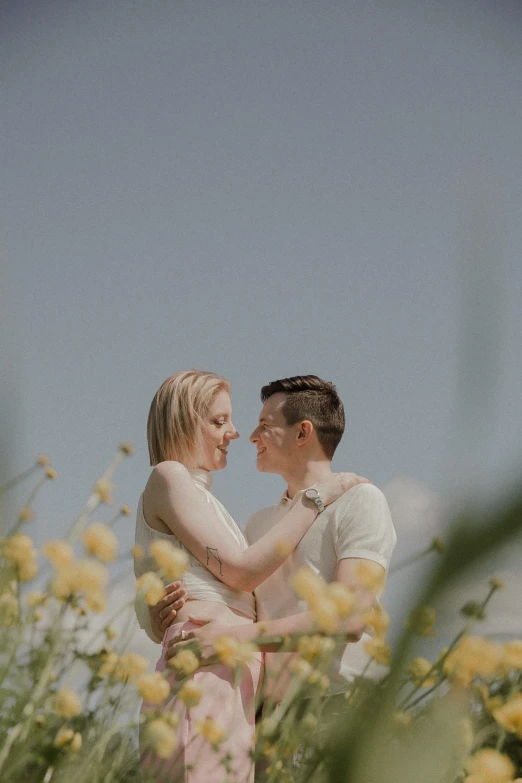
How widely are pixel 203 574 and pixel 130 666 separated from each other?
5.22ft

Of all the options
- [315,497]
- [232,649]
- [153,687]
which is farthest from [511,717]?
[315,497]

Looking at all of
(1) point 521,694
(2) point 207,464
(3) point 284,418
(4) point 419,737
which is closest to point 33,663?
(1) point 521,694

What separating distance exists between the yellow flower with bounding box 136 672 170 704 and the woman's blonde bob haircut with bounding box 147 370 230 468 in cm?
210

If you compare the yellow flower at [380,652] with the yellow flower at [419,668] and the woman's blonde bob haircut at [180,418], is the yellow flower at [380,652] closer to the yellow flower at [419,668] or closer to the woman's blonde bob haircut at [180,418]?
the yellow flower at [419,668]

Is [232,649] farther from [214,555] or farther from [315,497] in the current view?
[315,497]

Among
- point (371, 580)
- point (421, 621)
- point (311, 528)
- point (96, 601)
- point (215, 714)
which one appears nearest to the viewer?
point (421, 621)

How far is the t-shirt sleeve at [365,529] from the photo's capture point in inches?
119

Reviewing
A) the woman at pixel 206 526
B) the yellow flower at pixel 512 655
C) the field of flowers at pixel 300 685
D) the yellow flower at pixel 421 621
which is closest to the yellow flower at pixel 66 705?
the field of flowers at pixel 300 685

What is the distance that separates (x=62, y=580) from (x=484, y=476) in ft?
3.49

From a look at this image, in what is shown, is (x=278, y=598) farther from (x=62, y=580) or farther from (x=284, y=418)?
(x=62, y=580)

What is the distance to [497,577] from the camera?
179 millimetres

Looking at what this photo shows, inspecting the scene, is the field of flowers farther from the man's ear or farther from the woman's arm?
Answer: the man's ear

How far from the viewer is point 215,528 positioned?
3082mm

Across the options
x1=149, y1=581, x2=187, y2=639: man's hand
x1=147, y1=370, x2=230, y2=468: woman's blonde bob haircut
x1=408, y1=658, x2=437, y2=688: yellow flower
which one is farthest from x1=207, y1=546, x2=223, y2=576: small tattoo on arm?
x1=408, y1=658, x2=437, y2=688: yellow flower
